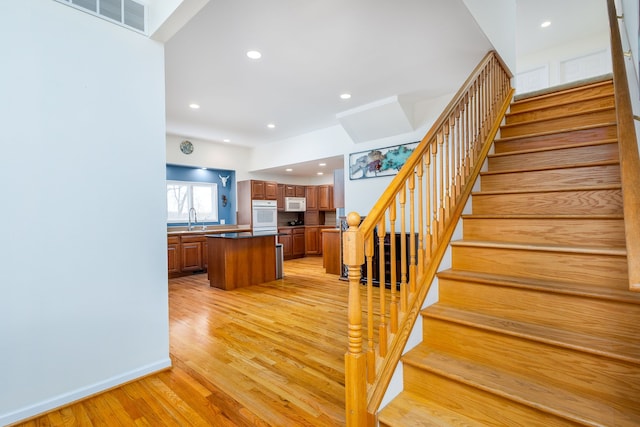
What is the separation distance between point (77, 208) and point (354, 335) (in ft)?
6.09

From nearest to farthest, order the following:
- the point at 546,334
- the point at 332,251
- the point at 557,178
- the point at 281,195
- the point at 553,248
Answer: the point at 546,334 → the point at 553,248 → the point at 557,178 → the point at 332,251 → the point at 281,195

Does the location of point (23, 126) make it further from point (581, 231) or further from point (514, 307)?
point (581, 231)

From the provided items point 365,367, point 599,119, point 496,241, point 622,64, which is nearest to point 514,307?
point 496,241

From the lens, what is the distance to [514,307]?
→ 1.59 metres

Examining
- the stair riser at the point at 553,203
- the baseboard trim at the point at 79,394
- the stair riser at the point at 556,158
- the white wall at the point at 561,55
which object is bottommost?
the baseboard trim at the point at 79,394

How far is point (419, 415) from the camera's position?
137 centimetres

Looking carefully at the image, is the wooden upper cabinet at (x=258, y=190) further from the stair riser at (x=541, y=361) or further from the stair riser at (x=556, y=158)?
the stair riser at (x=541, y=361)

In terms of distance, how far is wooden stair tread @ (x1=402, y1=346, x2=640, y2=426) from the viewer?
3.61ft

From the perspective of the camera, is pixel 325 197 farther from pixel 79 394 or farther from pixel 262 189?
pixel 79 394

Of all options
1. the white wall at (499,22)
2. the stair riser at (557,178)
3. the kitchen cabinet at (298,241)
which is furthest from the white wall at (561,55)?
the kitchen cabinet at (298,241)

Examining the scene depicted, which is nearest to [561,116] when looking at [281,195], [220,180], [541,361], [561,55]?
[541,361]

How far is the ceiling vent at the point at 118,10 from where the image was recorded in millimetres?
1900

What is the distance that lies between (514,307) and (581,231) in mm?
683

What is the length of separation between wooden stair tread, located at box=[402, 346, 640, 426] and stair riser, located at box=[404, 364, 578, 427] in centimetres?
3
